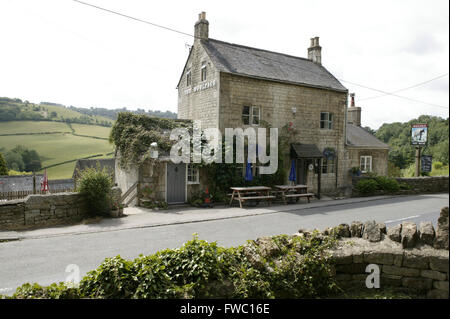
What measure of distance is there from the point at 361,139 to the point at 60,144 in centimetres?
4847

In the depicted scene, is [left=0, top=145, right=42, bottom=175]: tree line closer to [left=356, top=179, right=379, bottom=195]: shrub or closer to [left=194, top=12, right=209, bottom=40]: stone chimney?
[left=194, top=12, right=209, bottom=40]: stone chimney

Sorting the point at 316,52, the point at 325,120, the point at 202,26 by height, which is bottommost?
the point at 325,120

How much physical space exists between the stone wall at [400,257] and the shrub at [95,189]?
8678 mm

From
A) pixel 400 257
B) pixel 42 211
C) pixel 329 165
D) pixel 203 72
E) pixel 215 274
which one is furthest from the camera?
pixel 329 165

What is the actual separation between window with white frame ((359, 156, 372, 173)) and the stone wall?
56.6 feet

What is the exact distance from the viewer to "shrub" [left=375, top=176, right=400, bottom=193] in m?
16.7

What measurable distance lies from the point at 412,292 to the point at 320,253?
124cm

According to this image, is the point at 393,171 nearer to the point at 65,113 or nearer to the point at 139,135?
the point at 139,135

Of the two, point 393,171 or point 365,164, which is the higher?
point 365,164

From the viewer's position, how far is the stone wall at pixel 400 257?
3.60 meters

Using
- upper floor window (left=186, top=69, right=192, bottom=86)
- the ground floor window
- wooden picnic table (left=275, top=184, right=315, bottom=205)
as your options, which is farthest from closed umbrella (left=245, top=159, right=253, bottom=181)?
upper floor window (left=186, top=69, right=192, bottom=86)

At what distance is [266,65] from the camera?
685 inches

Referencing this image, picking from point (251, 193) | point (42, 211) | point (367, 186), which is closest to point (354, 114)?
point (367, 186)

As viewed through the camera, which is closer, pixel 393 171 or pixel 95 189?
pixel 95 189
